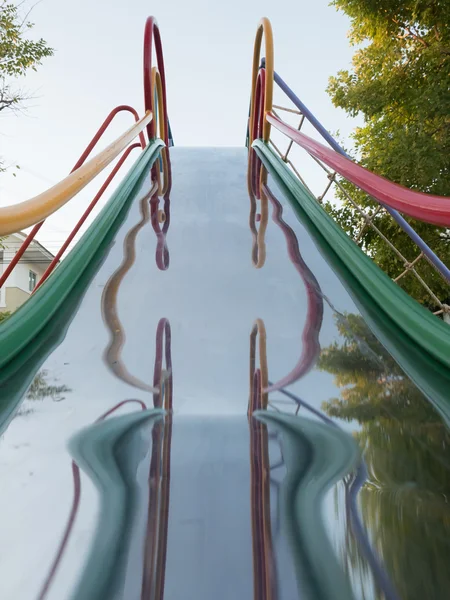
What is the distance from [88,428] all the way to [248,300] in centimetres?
84

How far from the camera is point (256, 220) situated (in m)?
2.77

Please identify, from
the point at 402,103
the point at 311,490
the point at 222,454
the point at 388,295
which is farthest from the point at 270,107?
the point at 402,103

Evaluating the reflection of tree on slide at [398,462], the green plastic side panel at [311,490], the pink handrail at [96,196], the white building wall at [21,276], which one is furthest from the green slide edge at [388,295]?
the white building wall at [21,276]

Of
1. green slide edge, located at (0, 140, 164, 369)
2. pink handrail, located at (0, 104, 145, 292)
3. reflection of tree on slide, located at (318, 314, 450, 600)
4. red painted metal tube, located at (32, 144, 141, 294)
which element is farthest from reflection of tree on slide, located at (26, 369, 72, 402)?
red painted metal tube, located at (32, 144, 141, 294)

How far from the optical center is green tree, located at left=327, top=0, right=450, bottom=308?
25.0 ft

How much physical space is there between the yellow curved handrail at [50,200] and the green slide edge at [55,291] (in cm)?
28

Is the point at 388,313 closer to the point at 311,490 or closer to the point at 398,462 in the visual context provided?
the point at 398,462

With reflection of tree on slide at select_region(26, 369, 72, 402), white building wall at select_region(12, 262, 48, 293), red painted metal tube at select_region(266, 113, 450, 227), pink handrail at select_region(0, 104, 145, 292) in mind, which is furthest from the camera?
white building wall at select_region(12, 262, 48, 293)

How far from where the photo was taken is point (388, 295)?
1.84 meters

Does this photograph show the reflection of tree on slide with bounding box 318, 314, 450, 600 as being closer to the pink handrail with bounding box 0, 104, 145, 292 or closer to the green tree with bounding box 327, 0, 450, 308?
the pink handrail with bounding box 0, 104, 145, 292

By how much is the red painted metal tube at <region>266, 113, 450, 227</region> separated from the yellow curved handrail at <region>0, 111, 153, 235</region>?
31.9 inches

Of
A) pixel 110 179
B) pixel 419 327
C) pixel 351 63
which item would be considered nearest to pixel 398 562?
pixel 419 327

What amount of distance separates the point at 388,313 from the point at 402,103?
7507 mm

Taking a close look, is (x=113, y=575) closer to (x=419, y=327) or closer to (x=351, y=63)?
(x=419, y=327)
